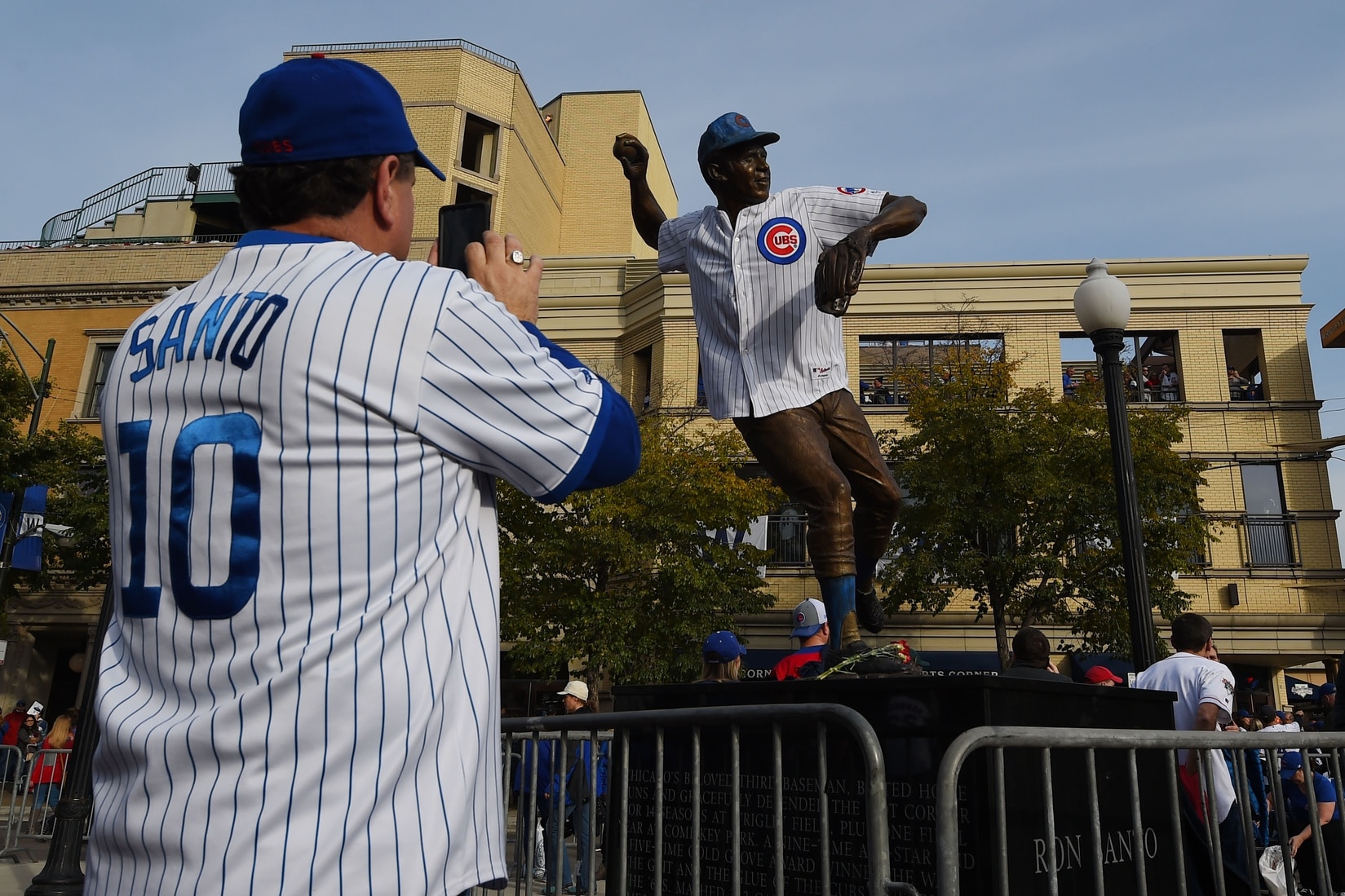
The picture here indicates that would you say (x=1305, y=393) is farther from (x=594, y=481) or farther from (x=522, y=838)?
(x=594, y=481)

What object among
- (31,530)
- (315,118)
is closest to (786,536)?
(31,530)

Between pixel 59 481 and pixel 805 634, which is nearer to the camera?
pixel 805 634

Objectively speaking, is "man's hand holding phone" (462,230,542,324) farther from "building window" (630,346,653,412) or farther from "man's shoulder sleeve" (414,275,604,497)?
"building window" (630,346,653,412)

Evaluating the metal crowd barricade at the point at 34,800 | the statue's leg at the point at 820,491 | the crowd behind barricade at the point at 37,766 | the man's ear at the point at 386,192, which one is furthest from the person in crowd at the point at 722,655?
the metal crowd barricade at the point at 34,800

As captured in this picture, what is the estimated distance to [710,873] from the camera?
3553 mm

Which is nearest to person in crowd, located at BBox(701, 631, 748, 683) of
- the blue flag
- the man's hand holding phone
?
the man's hand holding phone

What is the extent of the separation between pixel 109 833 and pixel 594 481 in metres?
0.92

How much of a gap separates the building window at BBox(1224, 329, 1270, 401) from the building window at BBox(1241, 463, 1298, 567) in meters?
2.01

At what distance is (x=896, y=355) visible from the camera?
28156mm

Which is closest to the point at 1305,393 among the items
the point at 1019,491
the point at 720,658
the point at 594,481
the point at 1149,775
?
the point at 1019,491

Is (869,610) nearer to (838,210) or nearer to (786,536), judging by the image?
(838,210)

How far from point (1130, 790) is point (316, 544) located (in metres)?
2.75

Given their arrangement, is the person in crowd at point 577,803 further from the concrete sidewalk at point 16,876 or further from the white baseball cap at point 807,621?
the concrete sidewalk at point 16,876

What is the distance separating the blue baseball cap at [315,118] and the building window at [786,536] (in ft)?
82.2
